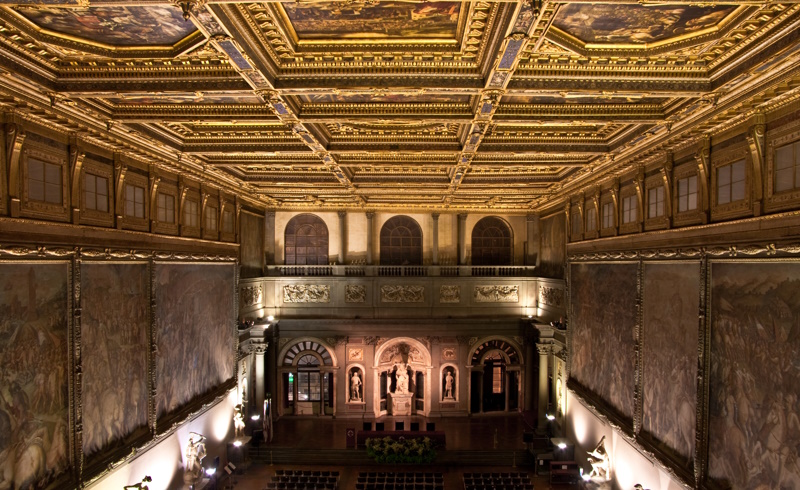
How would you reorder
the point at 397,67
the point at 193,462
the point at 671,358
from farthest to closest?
1. the point at 193,462
2. the point at 671,358
3. the point at 397,67

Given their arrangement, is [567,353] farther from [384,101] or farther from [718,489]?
[384,101]

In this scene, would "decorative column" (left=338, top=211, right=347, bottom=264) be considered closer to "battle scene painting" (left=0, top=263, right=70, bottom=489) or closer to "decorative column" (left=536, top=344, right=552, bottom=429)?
"decorative column" (left=536, top=344, right=552, bottom=429)

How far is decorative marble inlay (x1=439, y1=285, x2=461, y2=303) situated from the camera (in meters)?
20.7

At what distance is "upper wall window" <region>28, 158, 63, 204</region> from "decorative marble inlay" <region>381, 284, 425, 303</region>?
548 inches

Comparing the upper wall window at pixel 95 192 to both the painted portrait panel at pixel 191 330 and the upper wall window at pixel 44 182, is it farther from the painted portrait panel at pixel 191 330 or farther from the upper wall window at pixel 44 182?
the painted portrait panel at pixel 191 330

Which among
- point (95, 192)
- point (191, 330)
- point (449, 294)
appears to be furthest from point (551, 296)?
point (95, 192)

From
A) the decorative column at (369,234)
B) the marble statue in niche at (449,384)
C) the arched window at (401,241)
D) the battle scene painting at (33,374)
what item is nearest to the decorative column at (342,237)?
the decorative column at (369,234)

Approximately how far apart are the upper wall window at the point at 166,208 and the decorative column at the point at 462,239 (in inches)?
504

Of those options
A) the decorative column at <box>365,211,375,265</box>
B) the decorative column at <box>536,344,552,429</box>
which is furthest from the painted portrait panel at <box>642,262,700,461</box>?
the decorative column at <box>365,211,375,265</box>

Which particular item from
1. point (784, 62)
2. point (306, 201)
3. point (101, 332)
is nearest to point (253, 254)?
point (306, 201)

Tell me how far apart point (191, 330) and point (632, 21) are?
12632 mm

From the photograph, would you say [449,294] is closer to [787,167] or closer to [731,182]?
[731,182]

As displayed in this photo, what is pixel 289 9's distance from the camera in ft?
18.1

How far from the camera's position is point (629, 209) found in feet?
38.5
